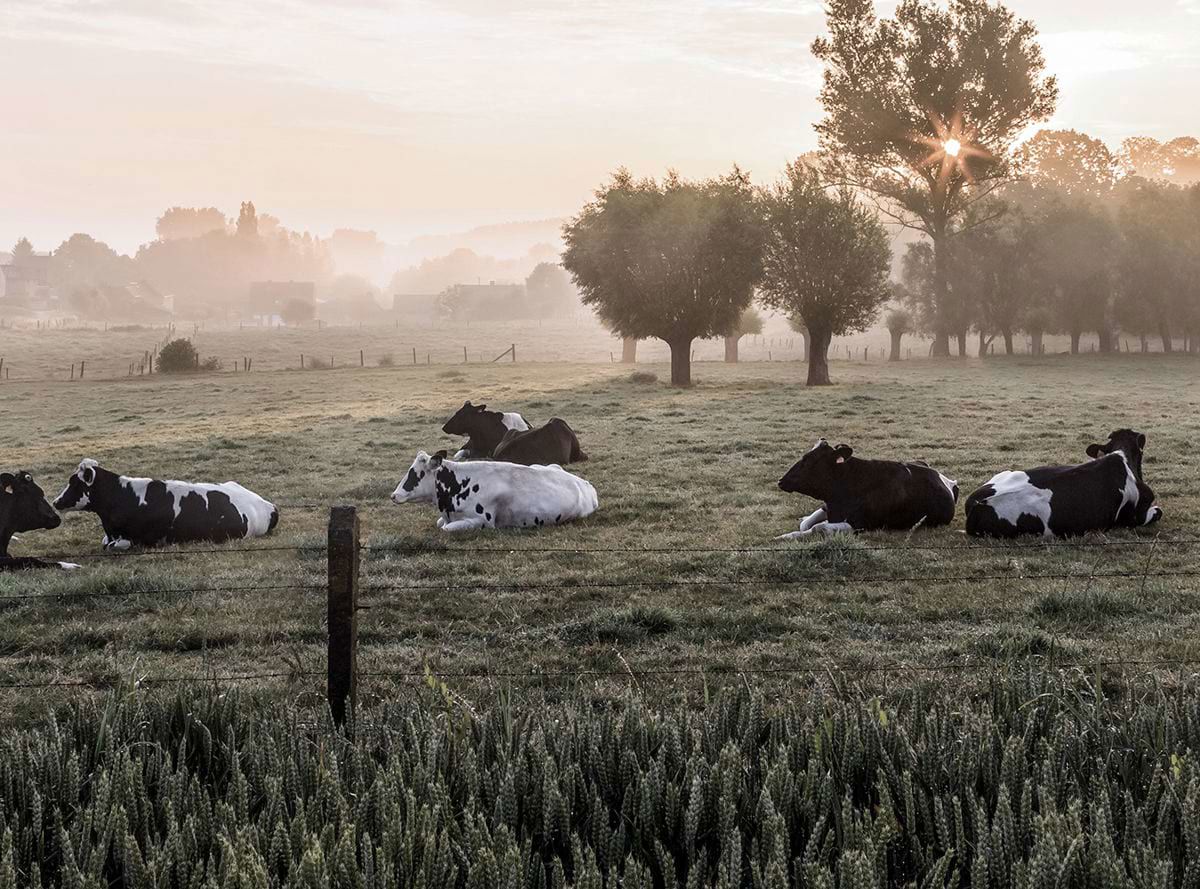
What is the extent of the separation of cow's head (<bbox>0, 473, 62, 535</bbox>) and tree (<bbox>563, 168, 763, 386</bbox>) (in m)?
31.5

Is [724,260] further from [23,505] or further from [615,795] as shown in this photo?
[615,795]

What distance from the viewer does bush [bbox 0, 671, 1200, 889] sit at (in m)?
4.31

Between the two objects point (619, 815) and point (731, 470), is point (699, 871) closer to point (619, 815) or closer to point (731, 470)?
point (619, 815)

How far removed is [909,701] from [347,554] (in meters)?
3.35

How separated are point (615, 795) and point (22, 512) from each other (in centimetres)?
914

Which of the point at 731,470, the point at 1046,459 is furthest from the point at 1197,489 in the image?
the point at 731,470

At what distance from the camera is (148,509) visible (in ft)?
40.1

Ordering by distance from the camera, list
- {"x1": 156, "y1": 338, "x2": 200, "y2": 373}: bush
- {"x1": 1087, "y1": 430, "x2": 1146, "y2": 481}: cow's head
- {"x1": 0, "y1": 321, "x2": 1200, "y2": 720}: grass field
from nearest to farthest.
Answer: {"x1": 0, "y1": 321, "x2": 1200, "y2": 720}: grass field, {"x1": 1087, "y1": 430, "x2": 1146, "y2": 481}: cow's head, {"x1": 156, "y1": 338, "x2": 200, "y2": 373}: bush

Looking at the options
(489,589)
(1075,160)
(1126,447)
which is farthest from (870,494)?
(1075,160)

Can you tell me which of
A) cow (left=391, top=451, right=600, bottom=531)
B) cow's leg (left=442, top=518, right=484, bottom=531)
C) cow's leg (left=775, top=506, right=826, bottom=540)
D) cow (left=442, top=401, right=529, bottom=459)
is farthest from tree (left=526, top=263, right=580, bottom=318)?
cow's leg (left=775, top=506, right=826, bottom=540)

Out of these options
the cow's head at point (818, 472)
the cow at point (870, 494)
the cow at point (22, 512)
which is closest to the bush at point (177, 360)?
the cow at point (22, 512)

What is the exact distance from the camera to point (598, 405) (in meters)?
31.0

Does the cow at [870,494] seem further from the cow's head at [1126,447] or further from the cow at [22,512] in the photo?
the cow at [22,512]

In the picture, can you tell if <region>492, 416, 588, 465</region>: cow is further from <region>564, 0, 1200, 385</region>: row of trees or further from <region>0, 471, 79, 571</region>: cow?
<region>564, 0, 1200, 385</region>: row of trees
